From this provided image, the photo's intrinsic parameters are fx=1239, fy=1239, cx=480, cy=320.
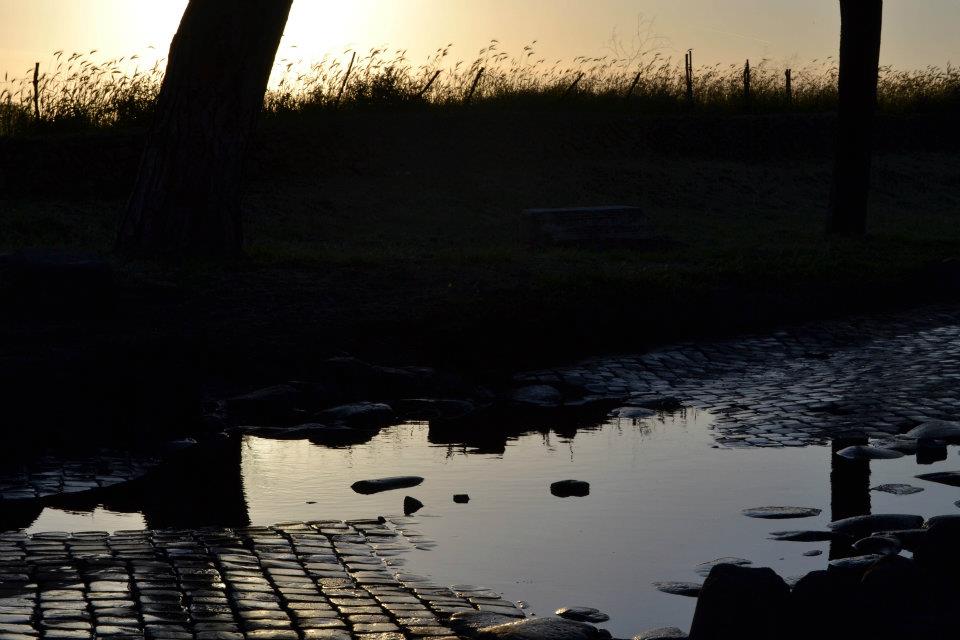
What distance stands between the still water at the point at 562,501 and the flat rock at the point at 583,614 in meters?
0.05

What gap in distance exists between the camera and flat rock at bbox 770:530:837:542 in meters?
5.11

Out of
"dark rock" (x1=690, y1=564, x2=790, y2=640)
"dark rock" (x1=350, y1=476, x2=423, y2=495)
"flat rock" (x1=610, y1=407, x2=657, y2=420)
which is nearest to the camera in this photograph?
"dark rock" (x1=690, y1=564, x2=790, y2=640)

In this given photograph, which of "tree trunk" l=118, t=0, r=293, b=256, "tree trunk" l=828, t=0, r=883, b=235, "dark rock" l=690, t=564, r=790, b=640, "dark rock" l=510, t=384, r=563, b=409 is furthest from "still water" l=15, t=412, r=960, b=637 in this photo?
"tree trunk" l=828, t=0, r=883, b=235

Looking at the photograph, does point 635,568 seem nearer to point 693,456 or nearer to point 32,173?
point 693,456

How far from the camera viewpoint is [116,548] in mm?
4773

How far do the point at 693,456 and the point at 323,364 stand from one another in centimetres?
276

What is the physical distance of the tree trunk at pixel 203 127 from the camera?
10969mm

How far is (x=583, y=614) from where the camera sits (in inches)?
167

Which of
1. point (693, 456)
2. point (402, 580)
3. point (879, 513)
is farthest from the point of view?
point (693, 456)

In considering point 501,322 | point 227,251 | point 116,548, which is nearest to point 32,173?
point 227,251

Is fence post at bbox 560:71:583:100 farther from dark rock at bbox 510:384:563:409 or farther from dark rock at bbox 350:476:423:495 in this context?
dark rock at bbox 350:476:423:495

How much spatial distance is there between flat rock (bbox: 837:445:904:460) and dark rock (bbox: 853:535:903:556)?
5.01 feet

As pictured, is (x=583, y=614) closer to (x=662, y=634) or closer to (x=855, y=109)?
(x=662, y=634)

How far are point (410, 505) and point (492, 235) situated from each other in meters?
10.3
